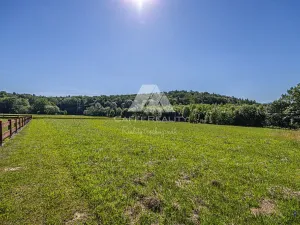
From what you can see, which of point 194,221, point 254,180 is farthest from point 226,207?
point 254,180

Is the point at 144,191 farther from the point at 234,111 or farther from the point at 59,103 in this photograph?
the point at 59,103

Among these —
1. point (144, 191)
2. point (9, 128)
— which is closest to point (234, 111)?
point (9, 128)

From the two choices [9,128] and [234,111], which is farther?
[234,111]

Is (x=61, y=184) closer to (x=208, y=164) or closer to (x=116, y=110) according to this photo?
(x=208, y=164)

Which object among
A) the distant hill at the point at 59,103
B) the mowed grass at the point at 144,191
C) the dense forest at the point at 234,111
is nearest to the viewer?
the mowed grass at the point at 144,191

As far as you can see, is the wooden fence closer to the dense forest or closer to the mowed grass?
the mowed grass

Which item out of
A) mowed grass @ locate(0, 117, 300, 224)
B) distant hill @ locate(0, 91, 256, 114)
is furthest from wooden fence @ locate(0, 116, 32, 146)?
distant hill @ locate(0, 91, 256, 114)

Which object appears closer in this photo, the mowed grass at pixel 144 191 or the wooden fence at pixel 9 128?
the mowed grass at pixel 144 191

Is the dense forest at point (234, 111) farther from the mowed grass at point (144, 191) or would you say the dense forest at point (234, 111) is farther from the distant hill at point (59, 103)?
the mowed grass at point (144, 191)

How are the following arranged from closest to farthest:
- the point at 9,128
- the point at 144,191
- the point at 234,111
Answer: the point at 144,191 < the point at 9,128 < the point at 234,111

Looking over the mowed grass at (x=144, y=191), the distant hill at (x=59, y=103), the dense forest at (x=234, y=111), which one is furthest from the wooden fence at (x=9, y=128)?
the distant hill at (x=59, y=103)

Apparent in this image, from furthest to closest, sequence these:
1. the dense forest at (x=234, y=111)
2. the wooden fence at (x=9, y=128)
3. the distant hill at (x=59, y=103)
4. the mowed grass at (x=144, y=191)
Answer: the distant hill at (x=59, y=103)
the dense forest at (x=234, y=111)
the wooden fence at (x=9, y=128)
the mowed grass at (x=144, y=191)

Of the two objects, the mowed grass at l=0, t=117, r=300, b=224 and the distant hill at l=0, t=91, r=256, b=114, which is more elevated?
the distant hill at l=0, t=91, r=256, b=114

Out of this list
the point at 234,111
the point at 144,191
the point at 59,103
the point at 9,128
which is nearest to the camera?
the point at 144,191
